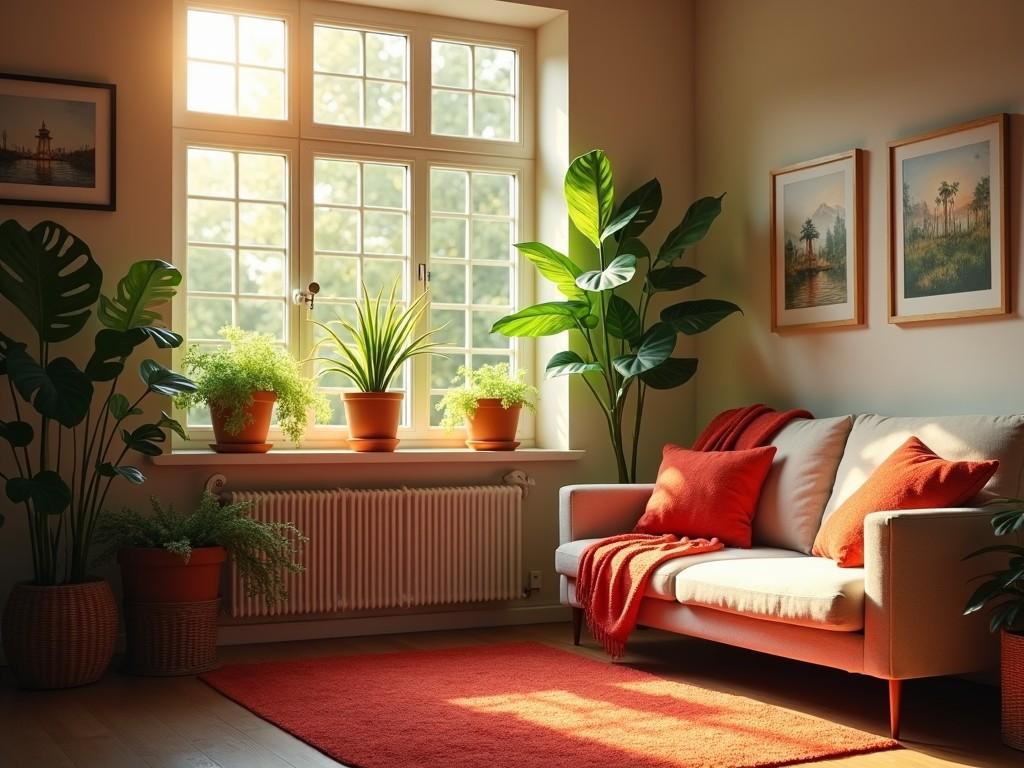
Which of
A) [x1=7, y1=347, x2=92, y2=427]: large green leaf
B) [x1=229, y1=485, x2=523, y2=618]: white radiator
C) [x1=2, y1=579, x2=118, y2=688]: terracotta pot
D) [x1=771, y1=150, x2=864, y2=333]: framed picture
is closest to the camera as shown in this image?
[x1=7, y1=347, x2=92, y2=427]: large green leaf

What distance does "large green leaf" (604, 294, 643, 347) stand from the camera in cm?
528

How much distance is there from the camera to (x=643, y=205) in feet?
17.5

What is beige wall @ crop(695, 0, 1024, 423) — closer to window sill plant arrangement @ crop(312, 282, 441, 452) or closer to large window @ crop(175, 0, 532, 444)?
large window @ crop(175, 0, 532, 444)

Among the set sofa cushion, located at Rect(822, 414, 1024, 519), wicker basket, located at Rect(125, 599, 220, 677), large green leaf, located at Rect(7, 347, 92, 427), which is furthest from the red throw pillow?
large green leaf, located at Rect(7, 347, 92, 427)

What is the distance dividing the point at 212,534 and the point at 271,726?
1.04 metres

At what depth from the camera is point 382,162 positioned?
217 inches

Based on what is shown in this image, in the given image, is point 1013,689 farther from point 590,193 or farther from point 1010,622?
point 590,193

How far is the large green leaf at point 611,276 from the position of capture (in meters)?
4.98

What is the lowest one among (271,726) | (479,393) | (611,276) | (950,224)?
(271,726)

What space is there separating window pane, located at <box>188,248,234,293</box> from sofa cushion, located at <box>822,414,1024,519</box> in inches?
105

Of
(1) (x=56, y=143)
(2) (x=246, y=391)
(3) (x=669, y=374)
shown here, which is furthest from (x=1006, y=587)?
(1) (x=56, y=143)

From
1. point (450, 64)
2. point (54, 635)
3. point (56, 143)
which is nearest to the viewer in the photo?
point (54, 635)

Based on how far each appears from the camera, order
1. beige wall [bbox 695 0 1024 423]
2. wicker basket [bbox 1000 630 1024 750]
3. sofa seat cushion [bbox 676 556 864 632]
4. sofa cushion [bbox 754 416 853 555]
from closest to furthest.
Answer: wicker basket [bbox 1000 630 1024 750] < sofa seat cushion [bbox 676 556 864 632] < beige wall [bbox 695 0 1024 423] < sofa cushion [bbox 754 416 853 555]

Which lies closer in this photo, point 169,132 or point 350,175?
point 169,132
